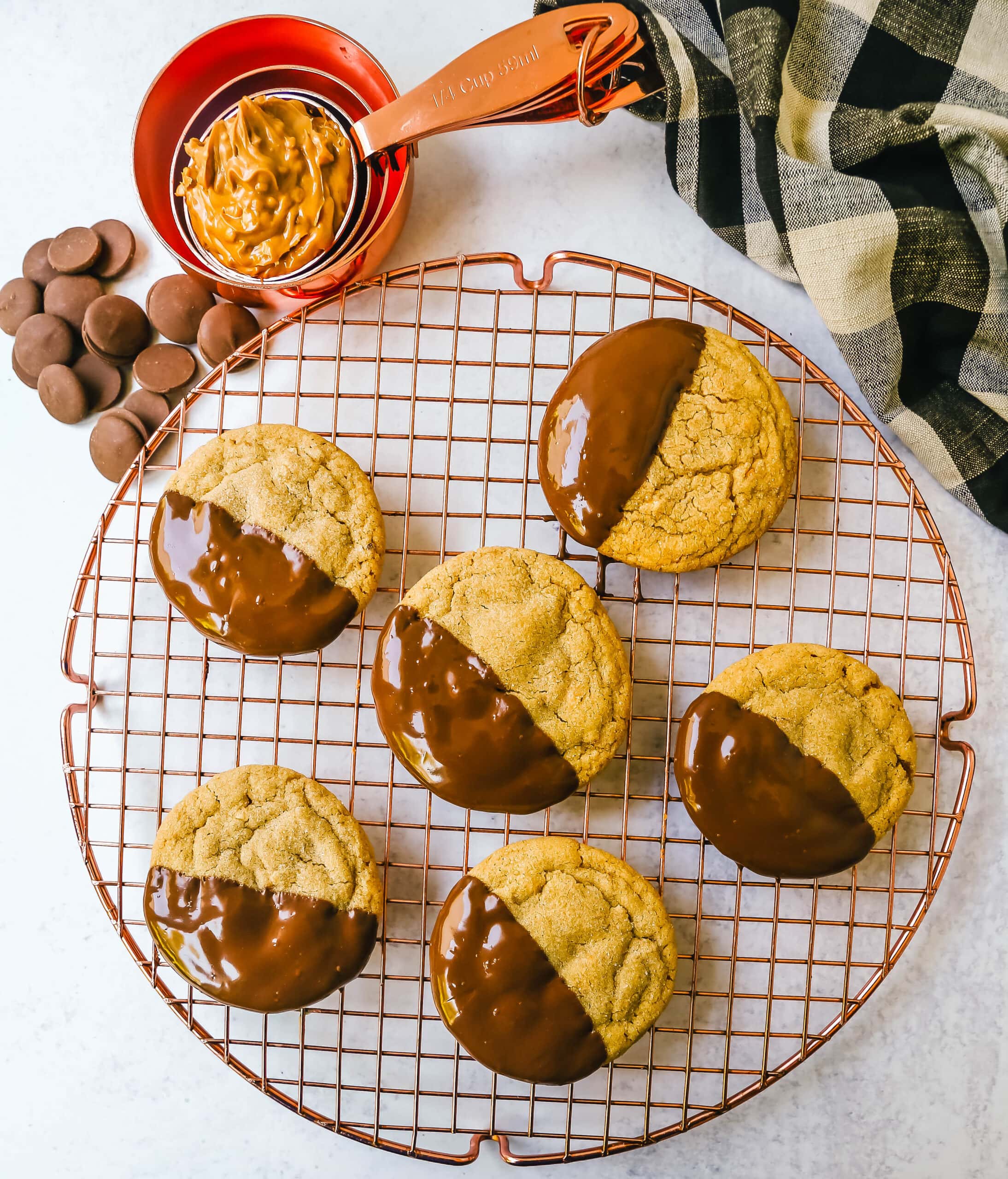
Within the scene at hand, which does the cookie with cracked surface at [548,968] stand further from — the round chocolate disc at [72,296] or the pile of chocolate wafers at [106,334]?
the round chocolate disc at [72,296]

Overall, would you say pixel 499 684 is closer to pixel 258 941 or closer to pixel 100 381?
pixel 258 941

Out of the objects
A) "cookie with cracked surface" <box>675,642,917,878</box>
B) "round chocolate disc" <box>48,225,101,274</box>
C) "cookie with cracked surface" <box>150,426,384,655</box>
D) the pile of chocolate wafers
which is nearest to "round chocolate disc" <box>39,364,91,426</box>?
the pile of chocolate wafers

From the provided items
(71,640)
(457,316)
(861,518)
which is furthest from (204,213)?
(861,518)

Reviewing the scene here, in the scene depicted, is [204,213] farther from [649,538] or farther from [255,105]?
[649,538]

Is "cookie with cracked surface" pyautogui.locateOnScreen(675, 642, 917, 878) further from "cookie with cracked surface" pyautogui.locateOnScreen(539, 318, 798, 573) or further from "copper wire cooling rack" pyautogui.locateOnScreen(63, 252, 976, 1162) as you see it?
"cookie with cracked surface" pyautogui.locateOnScreen(539, 318, 798, 573)

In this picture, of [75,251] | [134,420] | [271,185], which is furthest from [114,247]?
[271,185]

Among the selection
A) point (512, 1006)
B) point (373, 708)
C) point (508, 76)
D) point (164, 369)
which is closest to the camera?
point (512, 1006)

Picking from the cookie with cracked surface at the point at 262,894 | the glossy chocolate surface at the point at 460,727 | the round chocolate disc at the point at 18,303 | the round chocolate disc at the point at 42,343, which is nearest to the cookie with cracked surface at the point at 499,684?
the glossy chocolate surface at the point at 460,727

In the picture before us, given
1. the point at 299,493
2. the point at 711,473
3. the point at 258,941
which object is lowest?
the point at 258,941
